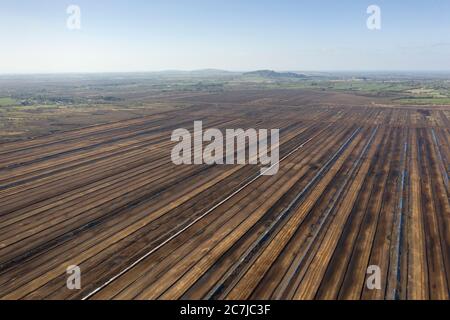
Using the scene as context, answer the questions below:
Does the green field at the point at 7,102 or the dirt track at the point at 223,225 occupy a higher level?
the green field at the point at 7,102

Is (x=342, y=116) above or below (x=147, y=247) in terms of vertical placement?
above

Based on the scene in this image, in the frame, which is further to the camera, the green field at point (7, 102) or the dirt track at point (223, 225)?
the green field at point (7, 102)

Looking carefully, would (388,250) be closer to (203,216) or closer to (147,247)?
(203,216)

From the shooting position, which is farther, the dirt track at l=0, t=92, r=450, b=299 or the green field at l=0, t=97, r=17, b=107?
the green field at l=0, t=97, r=17, b=107

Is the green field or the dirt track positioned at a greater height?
the green field

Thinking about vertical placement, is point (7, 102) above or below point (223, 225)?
above

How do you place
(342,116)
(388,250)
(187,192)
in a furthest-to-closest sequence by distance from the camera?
(342,116) → (187,192) → (388,250)

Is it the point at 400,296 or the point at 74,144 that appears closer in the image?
the point at 400,296

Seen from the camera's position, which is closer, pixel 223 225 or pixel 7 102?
pixel 223 225

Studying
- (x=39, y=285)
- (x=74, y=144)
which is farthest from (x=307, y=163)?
(x=74, y=144)
